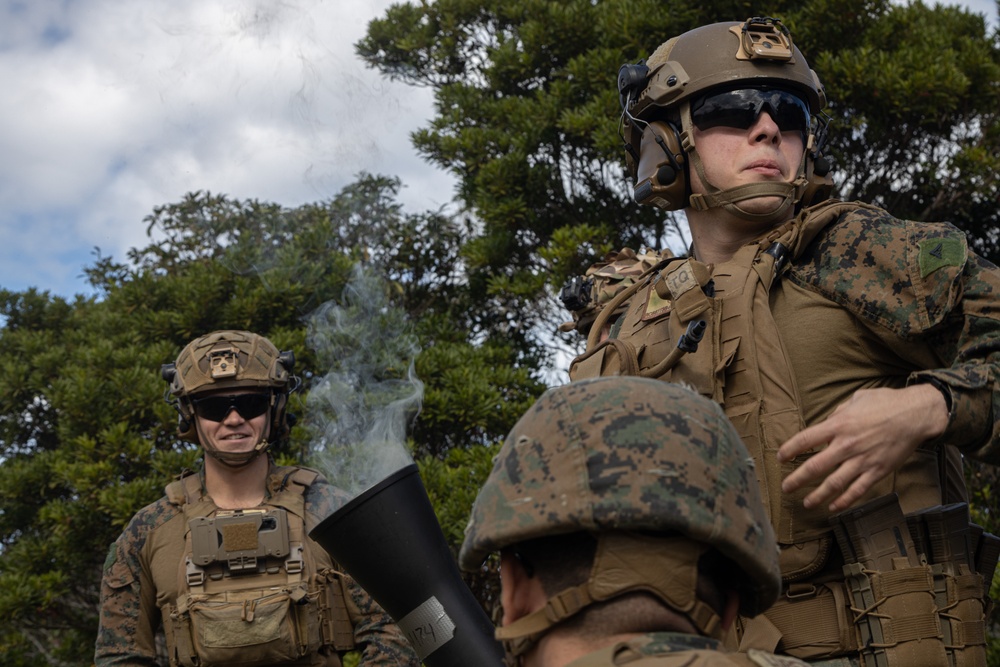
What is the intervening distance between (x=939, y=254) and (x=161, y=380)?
835 centimetres

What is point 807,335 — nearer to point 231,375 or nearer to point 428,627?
point 428,627

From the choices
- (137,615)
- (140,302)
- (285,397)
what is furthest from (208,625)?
(140,302)

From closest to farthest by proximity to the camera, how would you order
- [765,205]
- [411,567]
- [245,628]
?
1. [765,205]
2. [411,567]
3. [245,628]

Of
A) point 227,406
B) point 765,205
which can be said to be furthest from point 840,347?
point 227,406

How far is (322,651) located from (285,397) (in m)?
1.48

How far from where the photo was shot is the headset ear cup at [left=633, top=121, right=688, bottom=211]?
3.62m

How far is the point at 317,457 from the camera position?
9.45 m

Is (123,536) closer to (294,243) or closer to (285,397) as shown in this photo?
(285,397)

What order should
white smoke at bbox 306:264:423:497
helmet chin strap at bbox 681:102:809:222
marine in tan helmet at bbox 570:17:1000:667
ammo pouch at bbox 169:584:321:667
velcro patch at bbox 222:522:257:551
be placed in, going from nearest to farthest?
marine in tan helmet at bbox 570:17:1000:667, helmet chin strap at bbox 681:102:809:222, ammo pouch at bbox 169:584:321:667, velcro patch at bbox 222:522:257:551, white smoke at bbox 306:264:423:497

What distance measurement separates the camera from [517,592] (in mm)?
2174

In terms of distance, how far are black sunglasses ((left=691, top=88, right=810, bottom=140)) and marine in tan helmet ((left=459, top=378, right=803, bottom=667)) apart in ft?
4.86

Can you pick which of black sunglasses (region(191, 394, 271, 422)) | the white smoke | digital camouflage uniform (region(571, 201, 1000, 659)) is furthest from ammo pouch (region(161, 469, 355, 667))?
digital camouflage uniform (region(571, 201, 1000, 659))

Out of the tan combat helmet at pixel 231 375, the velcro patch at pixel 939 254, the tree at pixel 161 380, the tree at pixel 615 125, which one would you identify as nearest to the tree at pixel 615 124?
the tree at pixel 615 125

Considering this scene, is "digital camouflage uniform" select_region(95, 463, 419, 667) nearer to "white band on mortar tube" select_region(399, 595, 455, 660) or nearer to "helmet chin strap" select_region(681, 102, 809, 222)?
"white band on mortar tube" select_region(399, 595, 455, 660)
